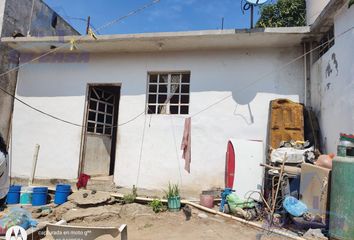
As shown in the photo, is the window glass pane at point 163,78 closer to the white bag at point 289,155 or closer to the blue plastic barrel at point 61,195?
the white bag at point 289,155

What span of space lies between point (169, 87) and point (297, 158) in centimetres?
380

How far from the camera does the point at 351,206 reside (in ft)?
13.8

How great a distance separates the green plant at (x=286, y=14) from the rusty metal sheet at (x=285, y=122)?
24.6ft

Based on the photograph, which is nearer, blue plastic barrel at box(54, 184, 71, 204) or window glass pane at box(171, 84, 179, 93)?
blue plastic barrel at box(54, 184, 71, 204)

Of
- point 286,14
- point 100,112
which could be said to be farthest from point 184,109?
point 286,14

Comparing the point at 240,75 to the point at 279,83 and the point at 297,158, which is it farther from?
the point at 297,158

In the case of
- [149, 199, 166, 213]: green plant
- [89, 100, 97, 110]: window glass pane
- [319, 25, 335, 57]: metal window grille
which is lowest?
[149, 199, 166, 213]: green plant

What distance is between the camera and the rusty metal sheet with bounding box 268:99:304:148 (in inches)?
262

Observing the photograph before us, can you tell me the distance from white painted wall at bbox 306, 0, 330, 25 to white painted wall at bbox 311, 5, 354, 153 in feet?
4.52

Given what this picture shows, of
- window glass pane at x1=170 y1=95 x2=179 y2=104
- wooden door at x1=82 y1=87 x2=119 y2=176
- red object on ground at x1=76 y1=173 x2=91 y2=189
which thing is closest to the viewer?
red object on ground at x1=76 y1=173 x2=91 y2=189

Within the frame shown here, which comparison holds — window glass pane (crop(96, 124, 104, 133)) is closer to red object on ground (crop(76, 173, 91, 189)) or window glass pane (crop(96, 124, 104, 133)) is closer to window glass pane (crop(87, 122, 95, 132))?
window glass pane (crop(87, 122, 95, 132))

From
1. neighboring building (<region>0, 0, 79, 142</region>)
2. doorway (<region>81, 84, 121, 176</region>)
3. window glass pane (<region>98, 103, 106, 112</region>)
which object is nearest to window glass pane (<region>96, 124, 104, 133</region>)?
doorway (<region>81, 84, 121, 176</region>)

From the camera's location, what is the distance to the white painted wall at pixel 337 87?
510 centimetres

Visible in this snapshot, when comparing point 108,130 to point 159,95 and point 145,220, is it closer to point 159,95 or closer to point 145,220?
point 159,95
